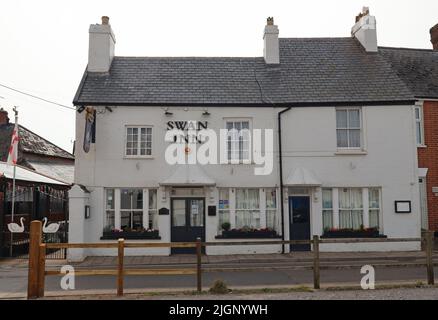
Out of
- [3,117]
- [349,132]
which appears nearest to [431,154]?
[349,132]

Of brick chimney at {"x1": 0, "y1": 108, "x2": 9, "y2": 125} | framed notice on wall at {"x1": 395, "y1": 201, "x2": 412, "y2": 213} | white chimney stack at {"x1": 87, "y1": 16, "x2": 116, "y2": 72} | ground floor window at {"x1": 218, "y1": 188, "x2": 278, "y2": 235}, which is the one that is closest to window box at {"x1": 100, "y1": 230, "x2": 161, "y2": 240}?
ground floor window at {"x1": 218, "y1": 188, "x2": 278, "y2": 235}

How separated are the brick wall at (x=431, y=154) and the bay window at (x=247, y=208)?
7.72 metres

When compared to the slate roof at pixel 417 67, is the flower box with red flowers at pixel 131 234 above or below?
below

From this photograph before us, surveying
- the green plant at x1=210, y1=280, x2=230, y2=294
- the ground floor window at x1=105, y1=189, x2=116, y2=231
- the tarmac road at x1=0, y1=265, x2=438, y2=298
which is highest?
the ground floor window at x1=105, y1=189, x2=116, y2=231

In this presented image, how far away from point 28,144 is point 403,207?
24148 millimetres

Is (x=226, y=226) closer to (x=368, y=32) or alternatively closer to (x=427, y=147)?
(x=427, y=147)

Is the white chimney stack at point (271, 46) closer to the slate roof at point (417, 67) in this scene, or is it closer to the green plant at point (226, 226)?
the slate roof at point (417, 67)

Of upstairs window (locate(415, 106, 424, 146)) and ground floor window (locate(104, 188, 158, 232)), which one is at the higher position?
upstairs window (locate(415, 106, 424, 146))

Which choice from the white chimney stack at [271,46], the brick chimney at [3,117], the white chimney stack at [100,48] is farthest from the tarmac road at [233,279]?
the brick chimney at [3,117]

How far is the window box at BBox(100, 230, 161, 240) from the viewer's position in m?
17.6

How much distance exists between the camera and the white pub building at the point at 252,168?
1783 centimetres

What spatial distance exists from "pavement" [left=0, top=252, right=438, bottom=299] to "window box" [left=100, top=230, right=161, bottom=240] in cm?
89

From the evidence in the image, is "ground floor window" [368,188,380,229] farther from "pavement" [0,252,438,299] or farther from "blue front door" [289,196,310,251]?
"blue front door" [289,196,310,251]
